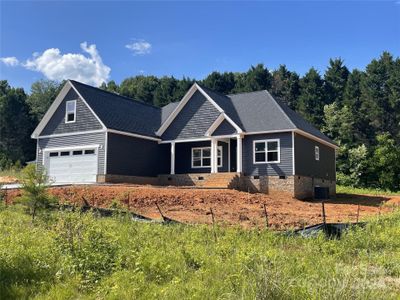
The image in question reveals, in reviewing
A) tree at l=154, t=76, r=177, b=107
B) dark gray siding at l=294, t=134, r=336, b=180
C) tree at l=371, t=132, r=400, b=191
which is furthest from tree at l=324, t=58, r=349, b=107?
dark gray siding at l=294, t=134, r=336, b=180

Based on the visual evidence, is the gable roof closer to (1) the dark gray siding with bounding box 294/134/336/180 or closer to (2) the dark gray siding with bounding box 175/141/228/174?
(1) the dark gray siding with bounding box 294/134/336/180

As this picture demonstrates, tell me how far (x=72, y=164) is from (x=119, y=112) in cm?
437

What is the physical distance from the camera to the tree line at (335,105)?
4125 centimetres

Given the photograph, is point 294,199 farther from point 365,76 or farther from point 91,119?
point 365,76

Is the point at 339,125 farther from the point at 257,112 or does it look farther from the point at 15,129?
the point at 15,129

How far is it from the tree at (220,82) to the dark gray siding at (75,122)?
105 ft

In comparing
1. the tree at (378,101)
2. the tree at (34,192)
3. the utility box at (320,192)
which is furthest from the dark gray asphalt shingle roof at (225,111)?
the tree at (378,101)

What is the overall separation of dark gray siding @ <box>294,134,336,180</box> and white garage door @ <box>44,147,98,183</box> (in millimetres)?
11653

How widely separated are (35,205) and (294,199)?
14.4 m

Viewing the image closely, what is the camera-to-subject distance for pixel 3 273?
736cm

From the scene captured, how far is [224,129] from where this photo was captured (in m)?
26.4

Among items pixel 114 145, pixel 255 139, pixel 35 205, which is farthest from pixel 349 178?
pixel 35 205

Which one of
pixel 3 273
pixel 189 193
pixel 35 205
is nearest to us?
pixel 3 273

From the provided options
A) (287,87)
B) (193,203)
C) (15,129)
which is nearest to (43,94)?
(15,129)
